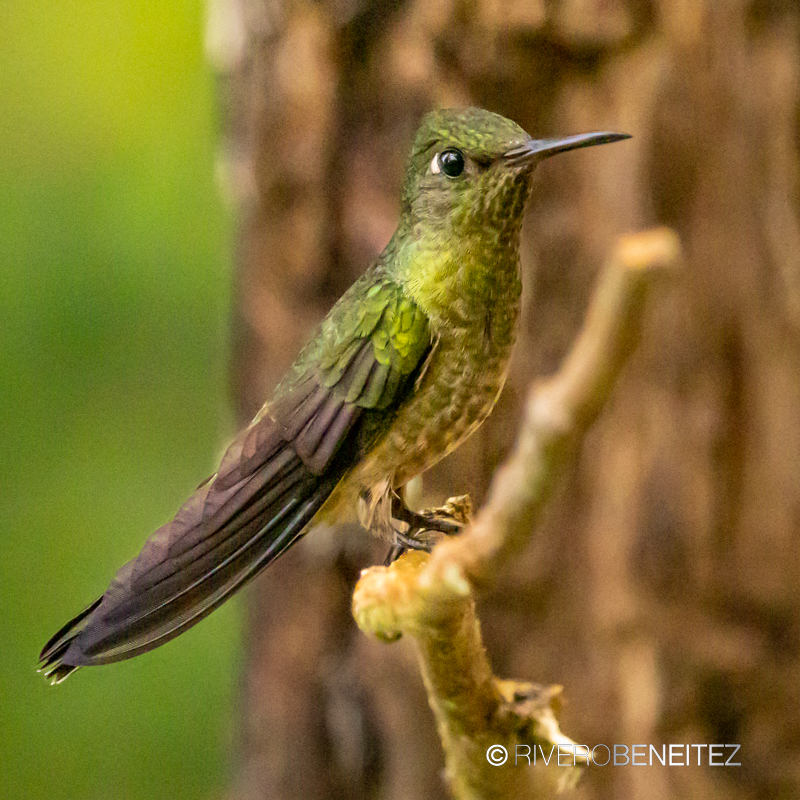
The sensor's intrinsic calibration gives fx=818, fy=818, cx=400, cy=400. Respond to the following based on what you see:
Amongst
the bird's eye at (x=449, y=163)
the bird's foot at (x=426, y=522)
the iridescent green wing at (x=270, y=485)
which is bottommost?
the bird's foot at (x=426, y=522)

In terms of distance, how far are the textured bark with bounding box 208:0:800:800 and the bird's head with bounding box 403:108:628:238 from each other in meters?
0.08

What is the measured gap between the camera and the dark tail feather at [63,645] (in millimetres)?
792

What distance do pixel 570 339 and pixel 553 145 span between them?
0.48 meters

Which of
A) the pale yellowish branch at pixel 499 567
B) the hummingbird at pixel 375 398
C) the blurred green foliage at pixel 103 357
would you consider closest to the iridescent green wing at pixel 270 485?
the hummingbird at pixel 375 398

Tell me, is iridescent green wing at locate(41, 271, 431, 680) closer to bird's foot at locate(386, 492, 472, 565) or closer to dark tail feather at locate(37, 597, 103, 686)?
dark tail feather at locate(37, 597, 103, 686)

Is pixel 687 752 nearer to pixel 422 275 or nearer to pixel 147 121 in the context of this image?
pixel 422 275

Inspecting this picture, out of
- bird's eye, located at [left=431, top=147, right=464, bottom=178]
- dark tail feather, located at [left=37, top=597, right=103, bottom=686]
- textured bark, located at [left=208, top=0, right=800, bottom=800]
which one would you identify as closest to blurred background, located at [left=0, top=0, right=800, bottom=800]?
textured bark, located at [left=208, top=0, right=800, bottom=800]

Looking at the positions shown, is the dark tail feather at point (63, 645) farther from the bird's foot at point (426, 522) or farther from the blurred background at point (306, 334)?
the bird's foot at point (426, 522)

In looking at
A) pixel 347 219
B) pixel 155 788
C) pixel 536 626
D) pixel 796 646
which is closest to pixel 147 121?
pixel 347 219

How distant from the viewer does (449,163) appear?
0.82 meters

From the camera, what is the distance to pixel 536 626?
158 centimetres

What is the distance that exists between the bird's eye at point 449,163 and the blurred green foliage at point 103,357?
54 centimetres

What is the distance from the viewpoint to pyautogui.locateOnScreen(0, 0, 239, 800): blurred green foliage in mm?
1365

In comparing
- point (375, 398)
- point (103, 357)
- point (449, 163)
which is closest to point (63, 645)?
point (375, 398)
